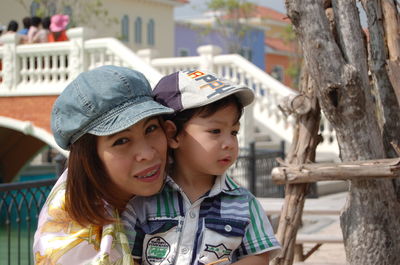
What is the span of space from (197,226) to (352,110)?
1519 millimetres

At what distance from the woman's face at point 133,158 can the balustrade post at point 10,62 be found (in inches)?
482

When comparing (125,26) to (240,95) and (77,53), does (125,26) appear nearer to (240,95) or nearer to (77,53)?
(77,53)

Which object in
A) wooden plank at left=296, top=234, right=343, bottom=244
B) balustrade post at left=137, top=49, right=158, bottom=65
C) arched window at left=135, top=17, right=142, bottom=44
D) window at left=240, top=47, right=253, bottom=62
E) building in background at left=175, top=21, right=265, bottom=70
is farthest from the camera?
window at left=240, top=47, right=253, bottom=62

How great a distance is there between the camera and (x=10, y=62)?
1402 cm

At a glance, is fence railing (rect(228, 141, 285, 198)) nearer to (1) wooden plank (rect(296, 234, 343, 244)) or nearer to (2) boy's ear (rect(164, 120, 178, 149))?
(1) wooden plank (rect(296, 234, 343, 244))

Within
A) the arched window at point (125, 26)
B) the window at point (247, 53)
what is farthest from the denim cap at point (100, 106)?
the window at point (247, 53)

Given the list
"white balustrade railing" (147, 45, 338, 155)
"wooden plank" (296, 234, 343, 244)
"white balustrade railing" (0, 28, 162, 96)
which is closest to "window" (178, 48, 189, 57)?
"white balustrade railing" (147, 45, 338, 155)

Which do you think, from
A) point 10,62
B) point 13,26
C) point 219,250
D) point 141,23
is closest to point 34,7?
point 13,26

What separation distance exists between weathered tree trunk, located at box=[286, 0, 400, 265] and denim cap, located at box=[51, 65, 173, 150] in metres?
1.48

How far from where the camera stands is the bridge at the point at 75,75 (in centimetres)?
1316

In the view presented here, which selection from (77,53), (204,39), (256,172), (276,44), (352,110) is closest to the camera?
(352,110)

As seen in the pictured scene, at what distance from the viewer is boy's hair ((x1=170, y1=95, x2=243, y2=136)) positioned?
7.37 feet

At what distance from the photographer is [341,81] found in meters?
3.39

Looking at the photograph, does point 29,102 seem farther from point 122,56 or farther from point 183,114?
point 183,114
